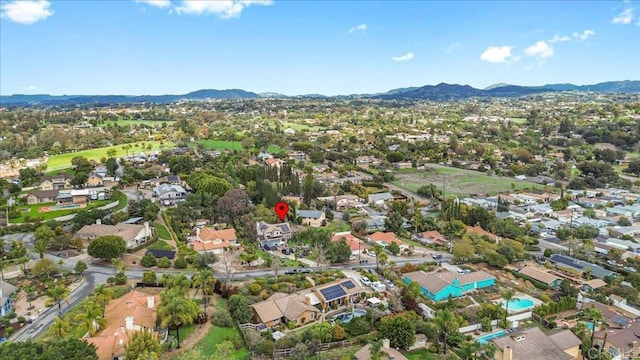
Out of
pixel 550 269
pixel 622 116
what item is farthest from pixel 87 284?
pixel 622 116

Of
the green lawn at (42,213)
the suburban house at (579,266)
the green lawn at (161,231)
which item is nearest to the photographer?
the suburban house at (579,266)

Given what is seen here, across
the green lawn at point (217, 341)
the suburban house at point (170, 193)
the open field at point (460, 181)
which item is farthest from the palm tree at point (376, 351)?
the open field at point (460, 181)

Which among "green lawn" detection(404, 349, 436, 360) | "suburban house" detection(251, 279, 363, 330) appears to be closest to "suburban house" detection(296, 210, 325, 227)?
"suburban house" detection(251, 279, 363, 330)

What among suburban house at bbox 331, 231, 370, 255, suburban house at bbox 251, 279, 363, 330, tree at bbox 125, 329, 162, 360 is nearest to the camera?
tree at bbox 125, 329, 162, 360

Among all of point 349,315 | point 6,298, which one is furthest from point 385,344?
point 6,298

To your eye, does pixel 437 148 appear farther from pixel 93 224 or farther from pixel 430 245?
pixel 93 224

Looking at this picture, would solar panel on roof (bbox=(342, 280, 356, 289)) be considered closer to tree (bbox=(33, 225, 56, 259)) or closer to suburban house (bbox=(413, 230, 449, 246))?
suburban house (bbox=(413, 230, 449, 246))

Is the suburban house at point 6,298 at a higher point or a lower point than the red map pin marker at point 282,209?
higher

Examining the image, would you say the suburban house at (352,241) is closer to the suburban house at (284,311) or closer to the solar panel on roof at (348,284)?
the solar panel on roof at (348,284)
